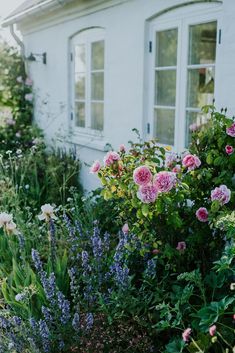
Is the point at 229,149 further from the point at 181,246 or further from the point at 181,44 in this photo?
the point at 181,44

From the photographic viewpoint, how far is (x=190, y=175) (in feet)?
12.7

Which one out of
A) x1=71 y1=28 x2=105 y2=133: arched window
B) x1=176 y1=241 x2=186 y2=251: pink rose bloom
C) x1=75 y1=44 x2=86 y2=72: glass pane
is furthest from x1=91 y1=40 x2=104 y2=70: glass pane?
x1=176 y1=241 x2=186 y2=251: pink rose bloom

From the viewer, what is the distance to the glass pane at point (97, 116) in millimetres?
7496

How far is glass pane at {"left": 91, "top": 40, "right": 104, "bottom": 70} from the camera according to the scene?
735 centimetres

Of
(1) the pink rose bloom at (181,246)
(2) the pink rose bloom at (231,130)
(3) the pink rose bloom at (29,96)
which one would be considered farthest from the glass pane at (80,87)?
(1) the pink rose bloom at (181,246)

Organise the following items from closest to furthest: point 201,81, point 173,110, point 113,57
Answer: point 201,81 < point 173,110 < point 113,57

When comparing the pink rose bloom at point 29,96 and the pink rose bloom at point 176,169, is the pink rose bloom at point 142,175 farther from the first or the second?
the pink rose bloom at point 29,96

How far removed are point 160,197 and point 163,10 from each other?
279 cm

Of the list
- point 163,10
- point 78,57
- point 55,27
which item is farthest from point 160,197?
point 55,27

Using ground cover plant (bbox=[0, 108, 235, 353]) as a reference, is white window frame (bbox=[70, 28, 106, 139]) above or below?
above

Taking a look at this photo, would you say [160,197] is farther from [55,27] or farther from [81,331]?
[55,27]

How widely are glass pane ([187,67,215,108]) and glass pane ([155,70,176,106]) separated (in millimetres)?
298

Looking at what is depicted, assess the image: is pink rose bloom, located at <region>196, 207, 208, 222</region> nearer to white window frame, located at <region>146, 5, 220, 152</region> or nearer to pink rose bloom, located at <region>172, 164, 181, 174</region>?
pink rose bloom, located at <region>172, 164, 181, 174</region>

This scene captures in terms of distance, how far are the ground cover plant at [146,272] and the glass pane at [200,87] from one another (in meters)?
1.22
